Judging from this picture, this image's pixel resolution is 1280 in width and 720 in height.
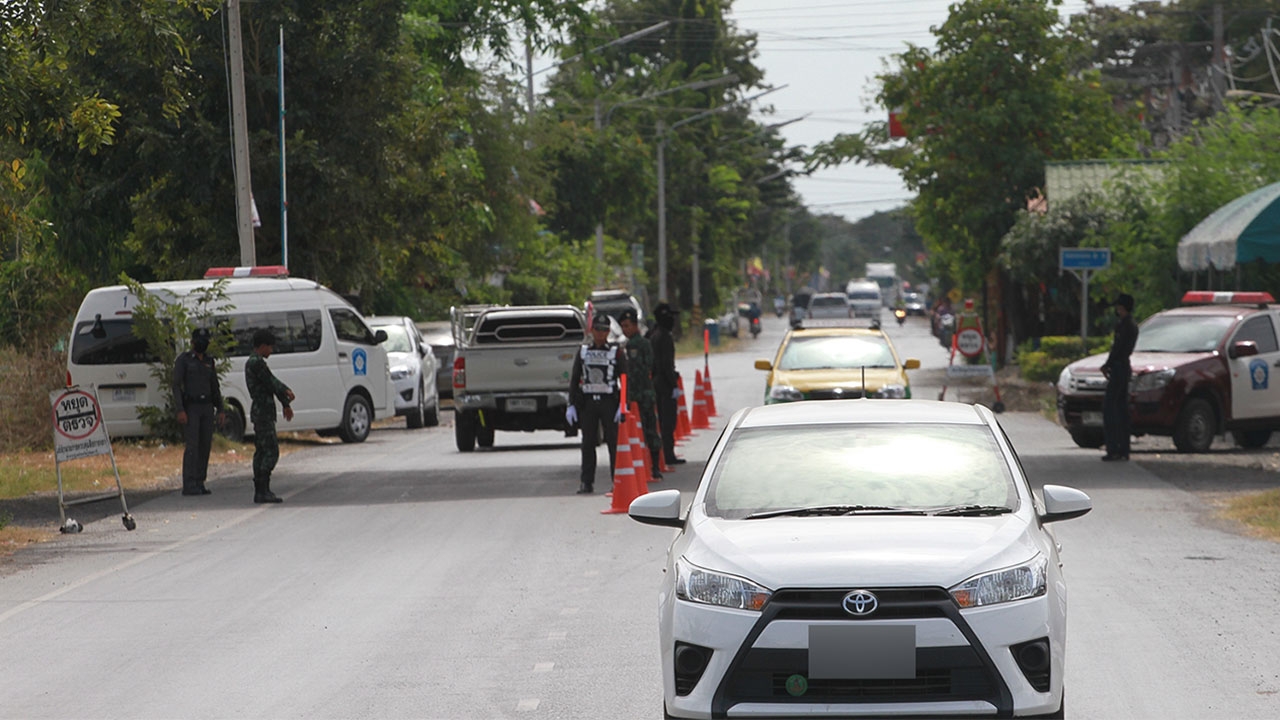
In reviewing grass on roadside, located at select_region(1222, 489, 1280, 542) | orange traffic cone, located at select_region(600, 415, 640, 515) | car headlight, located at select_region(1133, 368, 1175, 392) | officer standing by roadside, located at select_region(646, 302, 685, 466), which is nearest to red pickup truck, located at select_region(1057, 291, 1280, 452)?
car headlight, located at select_region(1133, 368, 1175, 392)

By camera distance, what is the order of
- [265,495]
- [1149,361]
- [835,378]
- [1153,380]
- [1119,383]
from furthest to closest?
[1149,361] < [1153,380] < [835,378] < [1119,383] < [265,495]

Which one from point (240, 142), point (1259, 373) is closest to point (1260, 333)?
point (1259, 373)

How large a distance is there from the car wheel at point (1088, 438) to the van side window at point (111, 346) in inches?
472

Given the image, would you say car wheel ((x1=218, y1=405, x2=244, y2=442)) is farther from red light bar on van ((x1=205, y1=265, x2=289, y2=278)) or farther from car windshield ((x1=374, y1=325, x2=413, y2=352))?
car windshield ((x1=374, y1=325, x2=413, y2=352))

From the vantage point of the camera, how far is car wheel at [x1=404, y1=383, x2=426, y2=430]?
3003 cm

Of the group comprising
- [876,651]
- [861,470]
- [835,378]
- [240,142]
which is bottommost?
[835,378]

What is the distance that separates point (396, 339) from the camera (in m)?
30.1

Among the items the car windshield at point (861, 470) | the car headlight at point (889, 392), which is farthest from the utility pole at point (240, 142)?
the car windshield at point (861, 470)

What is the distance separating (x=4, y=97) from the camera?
15.1 metres

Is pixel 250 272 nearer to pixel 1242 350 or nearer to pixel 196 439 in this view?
pixel 196 439

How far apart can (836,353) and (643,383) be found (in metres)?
4.61

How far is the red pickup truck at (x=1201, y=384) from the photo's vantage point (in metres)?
21.6

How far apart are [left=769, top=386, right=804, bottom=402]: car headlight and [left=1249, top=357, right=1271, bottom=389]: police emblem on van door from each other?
5687 mm

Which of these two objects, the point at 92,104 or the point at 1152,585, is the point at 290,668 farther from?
the point at 92,104
